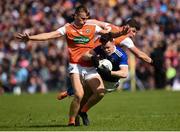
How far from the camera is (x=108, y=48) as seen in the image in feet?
48.7

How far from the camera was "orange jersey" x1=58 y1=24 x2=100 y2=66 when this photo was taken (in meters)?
14.7

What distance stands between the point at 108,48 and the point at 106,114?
4.36 m

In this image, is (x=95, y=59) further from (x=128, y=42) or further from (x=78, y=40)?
(x=128, y=42)

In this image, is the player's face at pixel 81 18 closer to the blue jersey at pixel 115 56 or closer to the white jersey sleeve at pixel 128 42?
the blue jersey at pixel 115 56

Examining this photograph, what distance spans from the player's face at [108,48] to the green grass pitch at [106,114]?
1.43 m

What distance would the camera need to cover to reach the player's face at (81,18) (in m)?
14.6

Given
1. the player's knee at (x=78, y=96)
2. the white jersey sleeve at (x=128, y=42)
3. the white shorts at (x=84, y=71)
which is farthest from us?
the white jersey sleeve at (x=128, y=42)

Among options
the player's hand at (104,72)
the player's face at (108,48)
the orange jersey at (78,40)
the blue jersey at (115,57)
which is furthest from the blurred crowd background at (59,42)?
the orange jersey at (78,40)

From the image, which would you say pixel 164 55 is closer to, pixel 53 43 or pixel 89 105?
pixel 53 43

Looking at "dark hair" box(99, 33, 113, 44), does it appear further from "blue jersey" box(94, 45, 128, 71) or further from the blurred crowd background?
the blurred crowd background

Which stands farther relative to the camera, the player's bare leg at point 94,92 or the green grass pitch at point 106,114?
the player's bare leg at point 94,92

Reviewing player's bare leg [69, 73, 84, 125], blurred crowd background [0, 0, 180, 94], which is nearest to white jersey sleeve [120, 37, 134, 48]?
player's bare leg [69, 73, 84, 125]

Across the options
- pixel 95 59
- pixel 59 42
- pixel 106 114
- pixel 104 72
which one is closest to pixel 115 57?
pixel 104 72

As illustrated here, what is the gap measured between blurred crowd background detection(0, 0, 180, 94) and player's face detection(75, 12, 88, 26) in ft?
51.5
